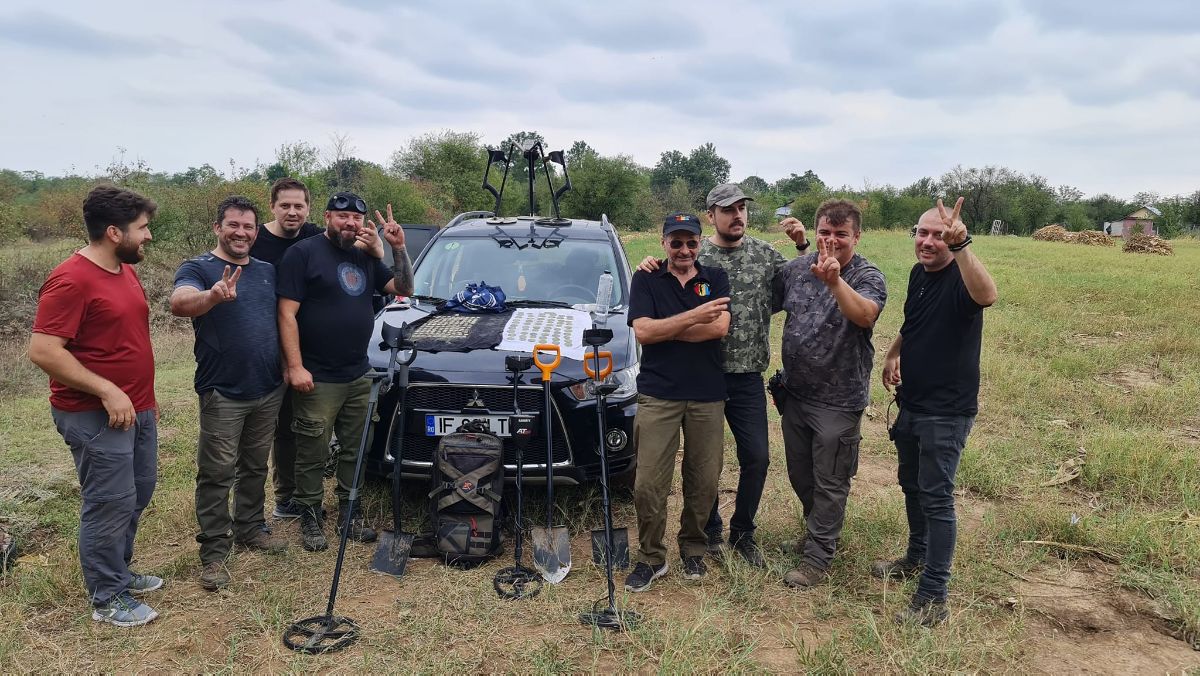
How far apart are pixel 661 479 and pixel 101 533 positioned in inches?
99.3

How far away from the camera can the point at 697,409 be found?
11.5ft

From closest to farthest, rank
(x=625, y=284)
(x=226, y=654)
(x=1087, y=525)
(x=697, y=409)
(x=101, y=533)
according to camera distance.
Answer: (x=226, y=654), (x=101, y=533), (x=697, y=409), (x=1087, y=525), (x=625, y=284)

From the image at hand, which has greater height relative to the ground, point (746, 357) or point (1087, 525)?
point (746, 357)

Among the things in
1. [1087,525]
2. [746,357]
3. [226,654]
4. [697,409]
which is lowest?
[226,654]

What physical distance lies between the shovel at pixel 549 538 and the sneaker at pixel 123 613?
5.75 ft

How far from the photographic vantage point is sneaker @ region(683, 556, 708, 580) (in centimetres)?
362

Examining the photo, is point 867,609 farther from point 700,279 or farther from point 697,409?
point 700,279

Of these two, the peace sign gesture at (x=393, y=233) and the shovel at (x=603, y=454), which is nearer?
the shovel at (x=603, y=454)

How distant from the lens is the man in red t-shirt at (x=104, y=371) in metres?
2.95

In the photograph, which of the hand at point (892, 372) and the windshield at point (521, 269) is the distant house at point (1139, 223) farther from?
the hand at point (892, 372)

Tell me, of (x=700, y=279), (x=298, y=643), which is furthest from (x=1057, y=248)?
(x=298, y=643)

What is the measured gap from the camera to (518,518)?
3.66 m

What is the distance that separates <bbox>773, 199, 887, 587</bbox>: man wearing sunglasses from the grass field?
25 centimetres

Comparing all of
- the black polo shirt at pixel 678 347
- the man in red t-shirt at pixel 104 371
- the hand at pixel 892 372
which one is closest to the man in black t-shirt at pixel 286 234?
the man in red t-shirt at pixel 104 371
